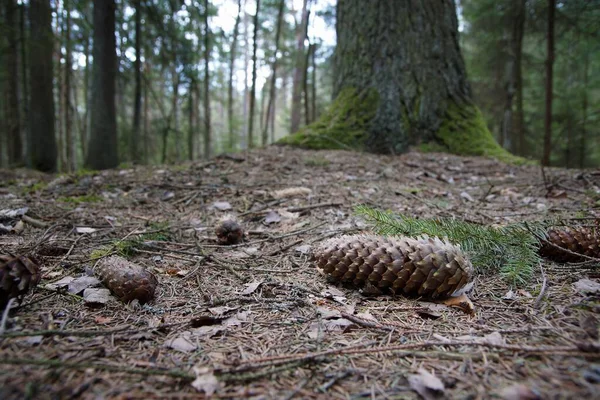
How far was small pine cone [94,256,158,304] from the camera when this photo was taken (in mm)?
1440

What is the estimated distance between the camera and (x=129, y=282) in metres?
1.45

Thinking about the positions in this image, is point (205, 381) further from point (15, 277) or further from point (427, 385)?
point (15, 277)

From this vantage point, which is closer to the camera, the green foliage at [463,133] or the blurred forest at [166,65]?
the green foliage at [463,133]

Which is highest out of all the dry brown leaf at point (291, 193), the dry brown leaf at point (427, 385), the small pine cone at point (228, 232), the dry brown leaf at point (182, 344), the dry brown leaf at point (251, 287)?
the dry brown leaf at point (291, 193)

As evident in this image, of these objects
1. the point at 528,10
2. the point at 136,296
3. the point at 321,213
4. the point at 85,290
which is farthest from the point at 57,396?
the point at 528,10

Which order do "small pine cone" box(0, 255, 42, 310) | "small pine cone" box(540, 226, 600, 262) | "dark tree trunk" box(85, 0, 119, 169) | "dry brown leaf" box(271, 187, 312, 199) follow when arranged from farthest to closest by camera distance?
"dark tree trunk" box(85, 0, 119, 169) → "dry brown leaf" box(271, 187, 312, 199) → "small pine cone" box(540, 226, 600, 262) → "small pine cone" box(0, 255, 42, 310)

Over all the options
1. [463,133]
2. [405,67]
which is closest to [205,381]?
[405,67]

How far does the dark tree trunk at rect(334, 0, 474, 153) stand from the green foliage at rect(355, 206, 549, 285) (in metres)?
3.70

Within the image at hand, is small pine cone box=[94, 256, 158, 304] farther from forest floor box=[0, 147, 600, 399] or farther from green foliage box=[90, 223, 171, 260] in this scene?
green foliage box=[90, 223, 171, 260]

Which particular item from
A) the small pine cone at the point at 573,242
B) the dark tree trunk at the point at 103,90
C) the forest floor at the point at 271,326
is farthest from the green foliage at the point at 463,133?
the dark tree trunk at the point at 103,90

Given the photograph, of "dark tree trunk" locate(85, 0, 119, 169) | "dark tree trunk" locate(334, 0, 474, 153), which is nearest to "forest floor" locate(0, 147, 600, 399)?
"dark tree trunk" locate(334, 0, 474, 153)

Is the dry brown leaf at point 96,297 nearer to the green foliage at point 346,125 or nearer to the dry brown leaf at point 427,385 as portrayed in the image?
the dry brown leaf at point 427,385

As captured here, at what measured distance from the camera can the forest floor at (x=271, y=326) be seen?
92 cm

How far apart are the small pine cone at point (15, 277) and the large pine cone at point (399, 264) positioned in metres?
1.25
